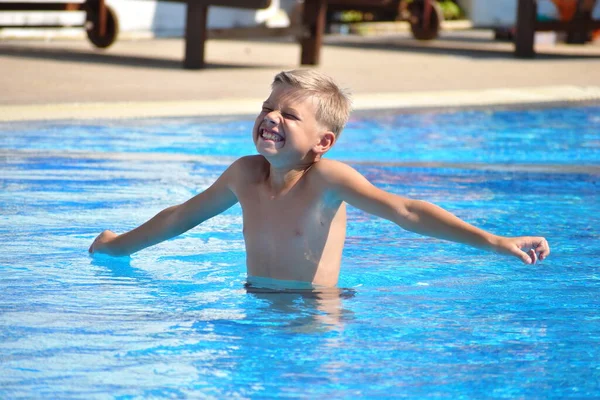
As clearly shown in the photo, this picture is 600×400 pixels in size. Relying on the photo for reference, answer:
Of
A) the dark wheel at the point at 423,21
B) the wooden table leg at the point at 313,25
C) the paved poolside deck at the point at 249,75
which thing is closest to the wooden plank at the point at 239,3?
the paved poolside deck at the point at 249,75

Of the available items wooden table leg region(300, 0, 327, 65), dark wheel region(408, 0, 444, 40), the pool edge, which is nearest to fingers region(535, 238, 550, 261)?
the pool edge

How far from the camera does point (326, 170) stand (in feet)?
12.0

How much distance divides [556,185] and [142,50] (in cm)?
811

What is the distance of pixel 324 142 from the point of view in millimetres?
3656

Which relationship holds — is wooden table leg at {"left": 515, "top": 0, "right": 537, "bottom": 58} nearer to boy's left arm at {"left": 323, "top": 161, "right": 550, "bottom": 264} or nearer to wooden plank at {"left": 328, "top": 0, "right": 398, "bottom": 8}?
wooden plank at {"left": 328, "top": 0, "right": 398, "bottom": 8}

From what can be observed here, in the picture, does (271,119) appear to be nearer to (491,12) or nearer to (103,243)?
(103,243)

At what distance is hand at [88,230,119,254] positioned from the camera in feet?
13.7

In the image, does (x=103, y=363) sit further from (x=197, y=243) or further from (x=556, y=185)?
(x=556, y=185)

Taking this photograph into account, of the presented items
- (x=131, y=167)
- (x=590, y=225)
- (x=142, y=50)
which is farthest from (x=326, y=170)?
(x=142, y=50)

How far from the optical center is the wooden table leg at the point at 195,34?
1086 cm

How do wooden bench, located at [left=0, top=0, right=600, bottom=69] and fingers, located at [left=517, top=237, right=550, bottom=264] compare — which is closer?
fingers, located at [left=517, top=237, right=550, bottom=264]

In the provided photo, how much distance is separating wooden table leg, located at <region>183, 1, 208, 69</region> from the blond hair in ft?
24.2

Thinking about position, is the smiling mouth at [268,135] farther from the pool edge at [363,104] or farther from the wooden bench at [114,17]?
the wooden bench at [114,17]

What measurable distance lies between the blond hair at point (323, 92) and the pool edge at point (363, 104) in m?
3.95
